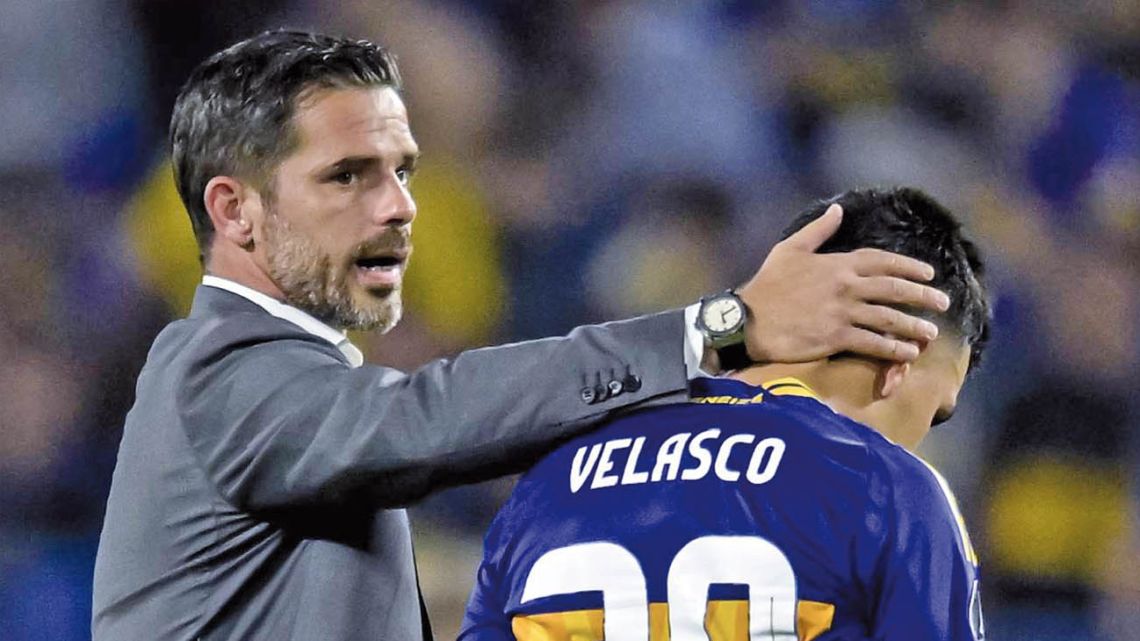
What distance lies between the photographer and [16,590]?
4.25 metres

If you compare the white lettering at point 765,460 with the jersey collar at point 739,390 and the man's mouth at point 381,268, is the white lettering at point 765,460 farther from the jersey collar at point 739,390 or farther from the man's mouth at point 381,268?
the man's mouth at point 381,268

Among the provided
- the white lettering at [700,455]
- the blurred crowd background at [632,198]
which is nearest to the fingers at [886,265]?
the white lettering at [700,455]

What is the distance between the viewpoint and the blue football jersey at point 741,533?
5.63 ft

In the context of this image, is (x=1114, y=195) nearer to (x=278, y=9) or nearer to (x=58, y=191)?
(x=278, y=9)

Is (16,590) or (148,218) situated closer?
(16,590)

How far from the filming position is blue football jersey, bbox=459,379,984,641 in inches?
67.6

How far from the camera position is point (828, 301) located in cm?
173

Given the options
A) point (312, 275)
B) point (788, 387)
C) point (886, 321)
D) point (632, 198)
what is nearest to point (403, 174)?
point (312, 275)

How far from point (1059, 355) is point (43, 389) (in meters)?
3.06

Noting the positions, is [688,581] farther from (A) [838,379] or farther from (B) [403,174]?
(B) [403,174]

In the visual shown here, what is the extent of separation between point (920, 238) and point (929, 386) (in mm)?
223

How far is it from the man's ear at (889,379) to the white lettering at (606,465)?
34 cm

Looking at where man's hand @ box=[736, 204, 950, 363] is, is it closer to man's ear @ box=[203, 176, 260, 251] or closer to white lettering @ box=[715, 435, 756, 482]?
white lettering @ box=[715, 435, 756, 482]

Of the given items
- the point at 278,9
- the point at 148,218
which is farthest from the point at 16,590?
the point at 278,9
